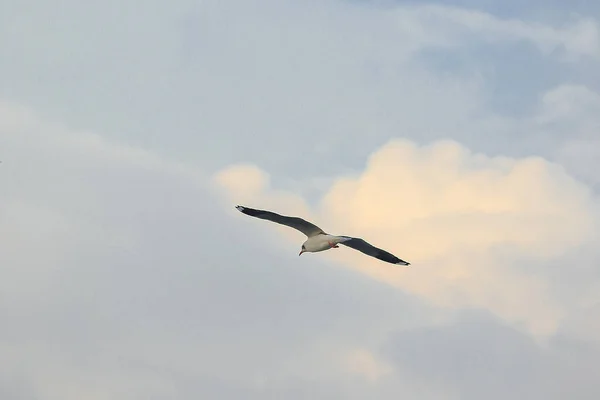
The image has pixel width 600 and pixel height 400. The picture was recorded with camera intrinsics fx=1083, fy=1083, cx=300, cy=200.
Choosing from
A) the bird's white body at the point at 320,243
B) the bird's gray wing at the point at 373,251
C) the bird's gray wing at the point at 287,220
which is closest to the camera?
the bird's white body at the point at 320,243

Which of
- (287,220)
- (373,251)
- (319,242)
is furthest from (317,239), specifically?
(373,251)

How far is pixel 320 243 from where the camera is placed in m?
104

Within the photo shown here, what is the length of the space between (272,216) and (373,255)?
436 inches

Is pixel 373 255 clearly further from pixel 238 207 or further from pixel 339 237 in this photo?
pixel 238 207

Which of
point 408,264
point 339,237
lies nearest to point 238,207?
point 339,237

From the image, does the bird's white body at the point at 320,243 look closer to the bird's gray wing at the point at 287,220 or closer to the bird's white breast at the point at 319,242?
the bird's white breast at the point at 319,242

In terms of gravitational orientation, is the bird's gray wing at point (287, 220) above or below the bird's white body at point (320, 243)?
above

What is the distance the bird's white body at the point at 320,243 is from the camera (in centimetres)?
10188

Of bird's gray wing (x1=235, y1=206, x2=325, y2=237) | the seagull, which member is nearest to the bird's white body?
the seagull

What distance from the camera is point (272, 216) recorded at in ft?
336

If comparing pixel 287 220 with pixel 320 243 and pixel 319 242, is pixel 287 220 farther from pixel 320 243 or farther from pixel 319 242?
pixel 320 243

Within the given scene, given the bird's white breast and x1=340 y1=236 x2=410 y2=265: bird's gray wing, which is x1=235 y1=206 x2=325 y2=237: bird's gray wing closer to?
the bird's white breast

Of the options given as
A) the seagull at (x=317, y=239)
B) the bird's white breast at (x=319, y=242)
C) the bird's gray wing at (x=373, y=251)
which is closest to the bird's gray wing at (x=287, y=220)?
the seagull at (x=317, y=239)

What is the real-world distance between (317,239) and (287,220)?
3.58m
